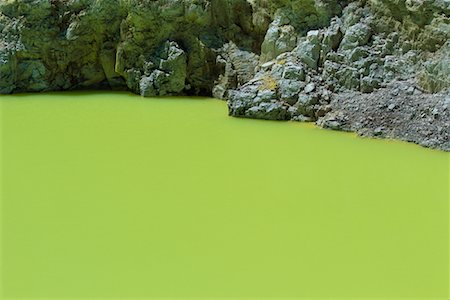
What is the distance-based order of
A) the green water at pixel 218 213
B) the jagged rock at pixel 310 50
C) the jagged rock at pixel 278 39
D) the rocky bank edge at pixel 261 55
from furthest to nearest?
the jagged rock at pixel 278 39, the jagged rock at pixel 310 50, the rocky bank edge at pixel 261 55, the green water at pixel 218 213

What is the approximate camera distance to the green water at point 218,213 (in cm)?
594

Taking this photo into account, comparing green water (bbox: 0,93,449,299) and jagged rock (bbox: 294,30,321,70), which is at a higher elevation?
jagged rock (bbox: 294,30,321,70)

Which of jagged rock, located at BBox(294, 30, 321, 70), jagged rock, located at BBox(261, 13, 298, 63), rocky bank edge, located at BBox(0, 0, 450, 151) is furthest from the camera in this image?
jagged rock, located at BBox(261, 13, 298, 63)

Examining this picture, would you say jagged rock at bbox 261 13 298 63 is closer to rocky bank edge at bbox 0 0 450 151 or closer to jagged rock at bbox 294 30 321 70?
rocky bank edge at bbox 0 0 450 151

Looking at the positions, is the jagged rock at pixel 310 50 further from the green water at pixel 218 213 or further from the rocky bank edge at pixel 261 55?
the green water at pixel 218 213

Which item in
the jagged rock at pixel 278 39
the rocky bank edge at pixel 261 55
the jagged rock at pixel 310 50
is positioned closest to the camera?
the rocky bank edge at pixel 261 55

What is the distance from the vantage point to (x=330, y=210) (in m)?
7.80

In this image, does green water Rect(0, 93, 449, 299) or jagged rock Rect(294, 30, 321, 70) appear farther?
jagged rock Rect(294, 30, 321, 70)

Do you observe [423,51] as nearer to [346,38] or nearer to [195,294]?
[346,38]

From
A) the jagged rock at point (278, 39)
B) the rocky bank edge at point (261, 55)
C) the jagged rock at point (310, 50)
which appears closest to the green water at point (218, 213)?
the rocky bank edge at point (261, 55)

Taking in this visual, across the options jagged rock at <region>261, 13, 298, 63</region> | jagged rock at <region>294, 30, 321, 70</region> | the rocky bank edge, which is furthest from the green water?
jagged rock at <region>261, 13, 298, 63</region>

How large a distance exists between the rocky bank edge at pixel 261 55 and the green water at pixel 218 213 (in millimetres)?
956

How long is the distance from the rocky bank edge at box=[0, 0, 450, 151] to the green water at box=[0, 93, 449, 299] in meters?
0.96

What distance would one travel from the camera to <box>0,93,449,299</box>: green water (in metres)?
5.94
